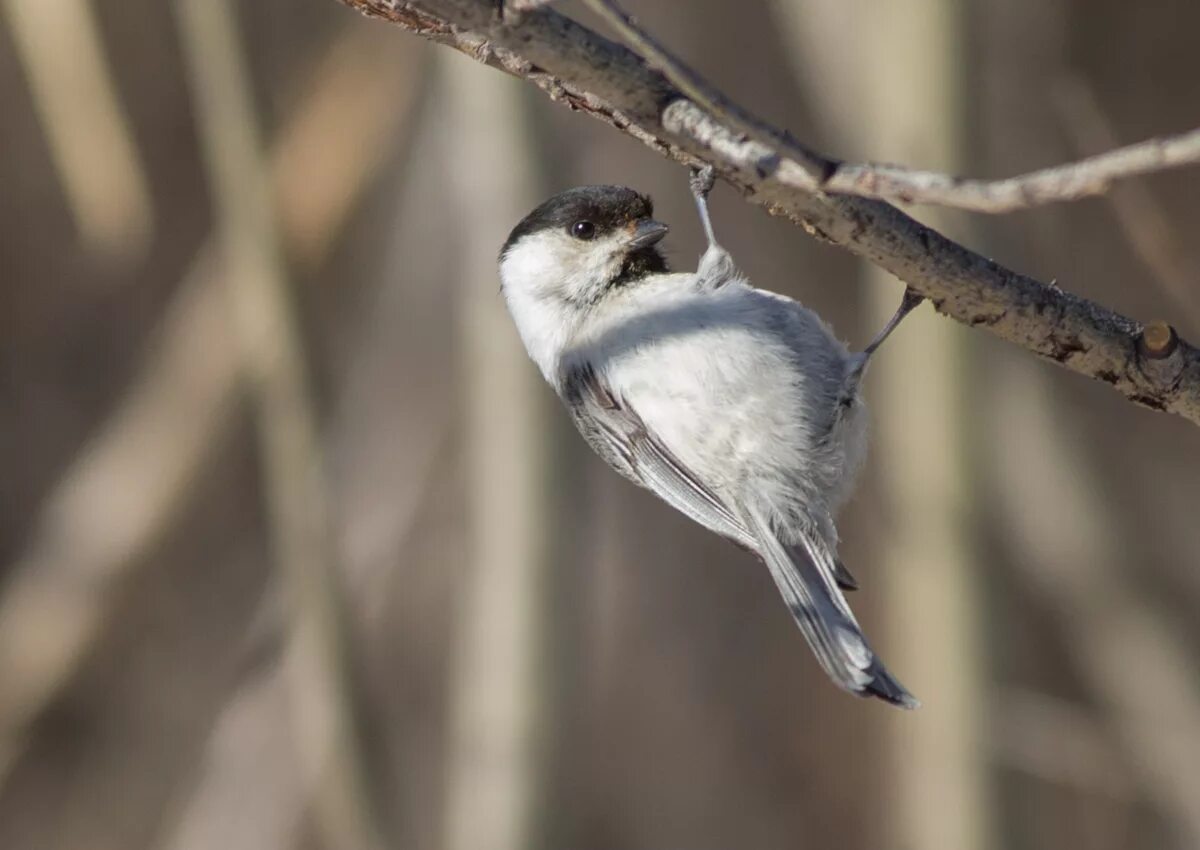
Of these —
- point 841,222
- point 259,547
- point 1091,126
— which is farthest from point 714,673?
point 841,222

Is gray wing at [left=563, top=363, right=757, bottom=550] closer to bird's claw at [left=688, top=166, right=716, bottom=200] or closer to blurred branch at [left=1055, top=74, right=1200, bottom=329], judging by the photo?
bird's claw at [left=688, top=166, right=716, bottom=200]

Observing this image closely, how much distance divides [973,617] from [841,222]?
130cm

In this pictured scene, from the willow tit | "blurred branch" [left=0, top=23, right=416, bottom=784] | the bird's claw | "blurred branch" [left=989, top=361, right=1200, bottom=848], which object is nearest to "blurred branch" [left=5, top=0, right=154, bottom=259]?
"blurred branch" [left=0, top=23, right=416, bottom=784]

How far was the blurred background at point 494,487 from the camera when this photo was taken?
2.28 meters

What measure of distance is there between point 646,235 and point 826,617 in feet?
2.23

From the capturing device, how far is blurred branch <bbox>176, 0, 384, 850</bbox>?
2.43 meters

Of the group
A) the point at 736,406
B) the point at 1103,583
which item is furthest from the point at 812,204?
the point at 1103,583

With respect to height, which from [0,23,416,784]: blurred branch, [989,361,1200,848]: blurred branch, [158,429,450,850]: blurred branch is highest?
[989,361,1200,848]: blurred branch

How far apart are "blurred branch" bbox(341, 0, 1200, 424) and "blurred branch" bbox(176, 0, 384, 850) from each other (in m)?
1.29

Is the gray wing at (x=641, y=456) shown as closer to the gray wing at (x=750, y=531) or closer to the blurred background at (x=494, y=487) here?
the gray wing at (x=750, y=531)

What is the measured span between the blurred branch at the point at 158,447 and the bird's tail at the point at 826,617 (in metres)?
1.41

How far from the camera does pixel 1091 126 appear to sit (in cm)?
206

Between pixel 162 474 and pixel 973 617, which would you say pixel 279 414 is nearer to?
pixel 162 474

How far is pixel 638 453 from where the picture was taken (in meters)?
1.87
